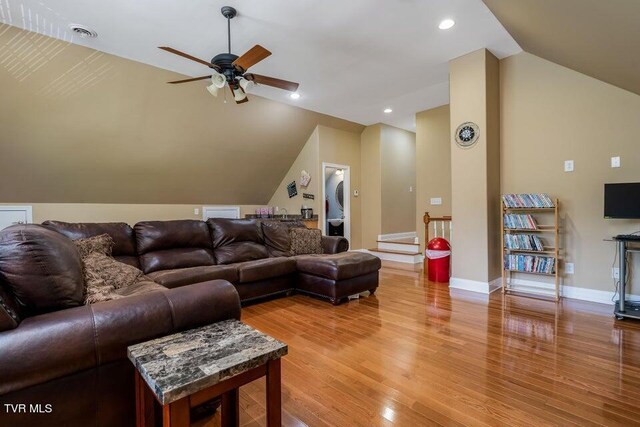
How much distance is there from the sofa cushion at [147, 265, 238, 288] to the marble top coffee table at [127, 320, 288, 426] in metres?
1.74

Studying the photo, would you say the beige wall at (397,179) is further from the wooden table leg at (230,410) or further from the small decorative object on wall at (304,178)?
the wooden table leg at (230,410)

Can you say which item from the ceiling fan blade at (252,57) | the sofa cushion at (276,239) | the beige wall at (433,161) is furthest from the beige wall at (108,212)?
the beige wall at (433,161)

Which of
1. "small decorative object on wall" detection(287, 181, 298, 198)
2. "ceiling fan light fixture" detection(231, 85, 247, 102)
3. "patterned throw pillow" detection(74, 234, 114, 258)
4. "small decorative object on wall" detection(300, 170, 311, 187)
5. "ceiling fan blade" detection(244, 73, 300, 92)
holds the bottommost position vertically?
"patterned throw pillow" detection(74, 234, 114, 258)

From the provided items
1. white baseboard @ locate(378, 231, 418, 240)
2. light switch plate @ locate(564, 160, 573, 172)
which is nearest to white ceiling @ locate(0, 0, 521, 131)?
light switch plate @ locate(564, 160, 573, 172)

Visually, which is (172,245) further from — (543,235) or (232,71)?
(543,235)

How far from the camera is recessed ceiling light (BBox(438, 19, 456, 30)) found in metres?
3.14

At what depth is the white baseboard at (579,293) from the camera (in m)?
3.42

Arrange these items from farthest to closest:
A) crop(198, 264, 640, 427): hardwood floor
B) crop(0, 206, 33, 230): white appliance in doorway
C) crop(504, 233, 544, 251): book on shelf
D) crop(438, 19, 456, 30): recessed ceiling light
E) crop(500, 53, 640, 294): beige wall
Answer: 1. crop(0, 206, 33, 230): white appliance in doorway
2. crop(504, 233, 544, 251): book on shelf
3. crop(500, 53, 640, 294): beige wall
4. crop(438, 19, 456, 30): recessed ceiling light
5. crop(198, 264, 640, 427): hardwood floor

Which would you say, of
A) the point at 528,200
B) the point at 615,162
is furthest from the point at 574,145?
the point at 528,200

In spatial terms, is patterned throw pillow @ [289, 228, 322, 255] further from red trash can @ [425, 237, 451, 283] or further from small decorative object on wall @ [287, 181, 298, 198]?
small decorative object on wall @ [287, 181, 298, 198]

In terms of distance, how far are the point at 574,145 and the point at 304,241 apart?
3616 mm

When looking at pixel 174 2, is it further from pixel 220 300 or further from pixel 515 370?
pixel 515 370

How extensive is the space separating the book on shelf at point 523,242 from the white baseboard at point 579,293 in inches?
22.1

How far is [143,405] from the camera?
1.27 m
